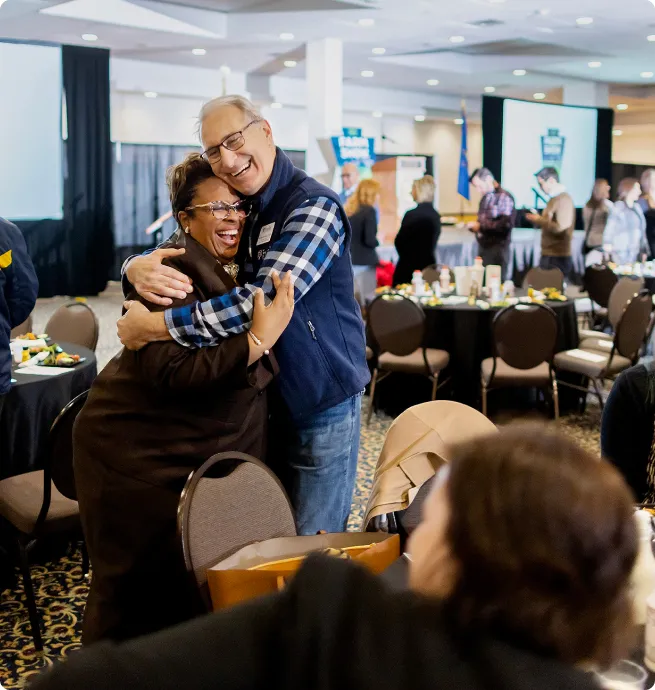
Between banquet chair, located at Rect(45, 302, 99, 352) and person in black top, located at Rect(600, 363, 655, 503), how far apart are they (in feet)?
10.1

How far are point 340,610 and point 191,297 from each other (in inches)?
47.0

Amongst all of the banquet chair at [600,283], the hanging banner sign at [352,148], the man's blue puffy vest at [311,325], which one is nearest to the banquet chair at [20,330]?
the man's blue puffy vest at [311,325]

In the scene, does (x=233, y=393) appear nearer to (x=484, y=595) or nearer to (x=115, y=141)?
(x=484, y=595)

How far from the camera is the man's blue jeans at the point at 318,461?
2.03m

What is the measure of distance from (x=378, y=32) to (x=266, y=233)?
8801 millimetres

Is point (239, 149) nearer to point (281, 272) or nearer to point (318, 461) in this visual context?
point (281, 272)

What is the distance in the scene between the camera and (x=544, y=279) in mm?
6730

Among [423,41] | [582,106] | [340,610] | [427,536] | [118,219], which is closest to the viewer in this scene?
[340,610]

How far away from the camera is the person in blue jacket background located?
2959 mm

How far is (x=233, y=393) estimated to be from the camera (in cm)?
190

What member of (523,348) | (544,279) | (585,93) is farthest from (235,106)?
(585,93)

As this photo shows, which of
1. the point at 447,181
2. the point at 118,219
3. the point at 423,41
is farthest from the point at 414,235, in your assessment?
the point at 447,181

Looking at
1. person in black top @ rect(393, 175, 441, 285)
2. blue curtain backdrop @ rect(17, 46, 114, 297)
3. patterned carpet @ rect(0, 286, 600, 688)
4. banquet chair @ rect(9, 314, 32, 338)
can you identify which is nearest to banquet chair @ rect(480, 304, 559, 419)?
patterned carpet @ rect(0, 286, 600, 688)

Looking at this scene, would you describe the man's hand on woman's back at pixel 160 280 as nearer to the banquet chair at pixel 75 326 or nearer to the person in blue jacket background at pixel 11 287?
the person in blue jacket background at pixel 11 287
